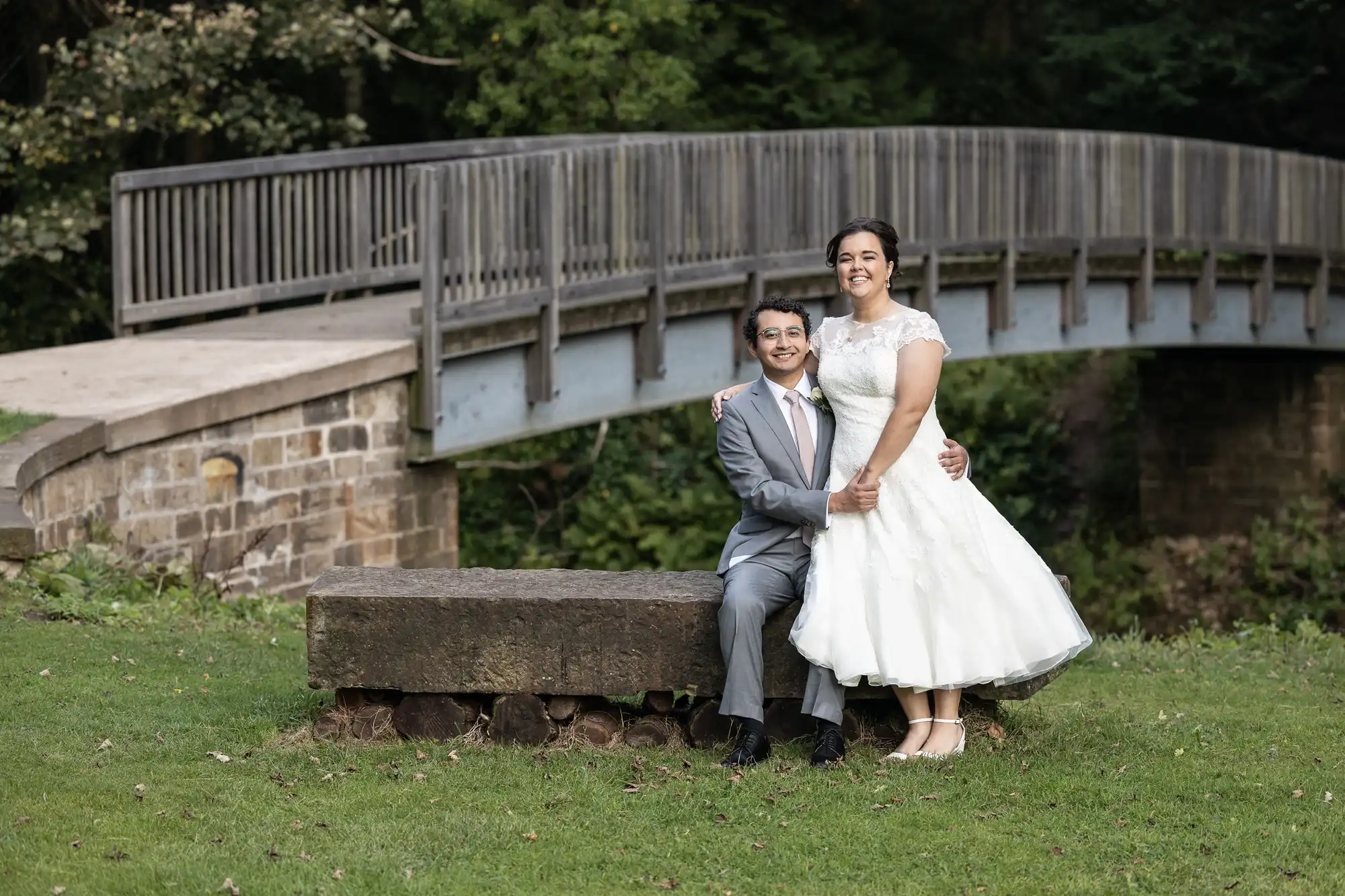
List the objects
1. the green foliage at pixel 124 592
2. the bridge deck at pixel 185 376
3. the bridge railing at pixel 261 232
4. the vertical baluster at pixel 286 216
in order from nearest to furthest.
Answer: the green foliage at pixel 124 592
the bridge deck at pixel 185 376
the bridge railing at pixel 261 232
the vertical baluster at pixel 286 216

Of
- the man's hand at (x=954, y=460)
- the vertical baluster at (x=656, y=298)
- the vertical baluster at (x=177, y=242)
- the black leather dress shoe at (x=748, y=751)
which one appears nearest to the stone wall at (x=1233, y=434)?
the vertical baluster at (x=656, y=298)

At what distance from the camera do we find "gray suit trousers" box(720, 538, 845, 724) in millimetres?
5918

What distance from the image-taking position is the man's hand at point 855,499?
5965 mm

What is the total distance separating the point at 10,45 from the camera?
19.6 metres

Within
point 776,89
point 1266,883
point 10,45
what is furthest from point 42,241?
point 1266,883

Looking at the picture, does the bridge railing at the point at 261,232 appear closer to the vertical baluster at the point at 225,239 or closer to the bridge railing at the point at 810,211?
the vertical baluster at the point at 225,239

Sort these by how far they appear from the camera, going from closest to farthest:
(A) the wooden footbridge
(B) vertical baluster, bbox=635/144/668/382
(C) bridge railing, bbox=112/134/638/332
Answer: (A) the wooden footbridge
(B) vertical baluster, bbox=635/144/668/382
(C) bridge railing, bbox=112/134/638/332

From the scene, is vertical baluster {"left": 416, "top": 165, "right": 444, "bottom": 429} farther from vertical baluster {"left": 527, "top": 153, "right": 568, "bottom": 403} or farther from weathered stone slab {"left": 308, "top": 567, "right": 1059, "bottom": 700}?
weathered stone slab {"left": 308, "top": 567, "right": 1059, "bottom": 700}

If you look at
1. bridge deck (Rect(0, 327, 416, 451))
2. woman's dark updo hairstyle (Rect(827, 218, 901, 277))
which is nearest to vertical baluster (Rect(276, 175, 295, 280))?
bridge deck (Rect(0, 327, 416, 451))

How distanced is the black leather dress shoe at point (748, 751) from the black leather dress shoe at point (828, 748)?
6.7 inches

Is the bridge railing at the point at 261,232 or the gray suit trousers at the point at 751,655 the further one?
the bridge railing at the point at 261,232

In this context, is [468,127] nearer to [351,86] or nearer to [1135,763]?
[351,86]

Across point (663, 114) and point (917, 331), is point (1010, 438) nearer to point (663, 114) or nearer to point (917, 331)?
point (663, 114)

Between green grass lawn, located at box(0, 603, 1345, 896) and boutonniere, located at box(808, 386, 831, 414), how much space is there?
3.73 ft
